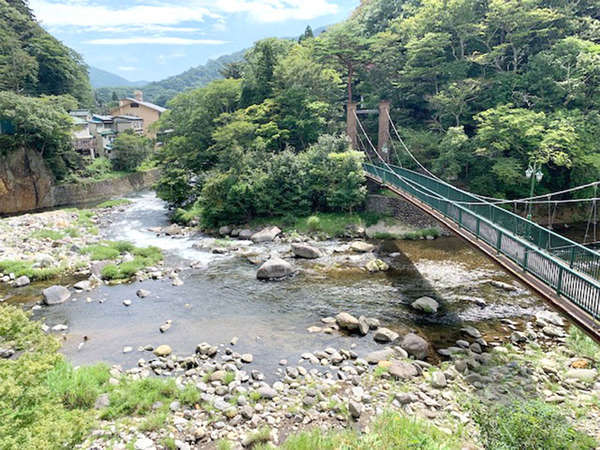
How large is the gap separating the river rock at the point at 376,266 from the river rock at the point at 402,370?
677cm

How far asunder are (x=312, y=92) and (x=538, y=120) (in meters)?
14.5

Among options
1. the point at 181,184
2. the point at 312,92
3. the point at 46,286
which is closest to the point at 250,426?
the point at 46,286

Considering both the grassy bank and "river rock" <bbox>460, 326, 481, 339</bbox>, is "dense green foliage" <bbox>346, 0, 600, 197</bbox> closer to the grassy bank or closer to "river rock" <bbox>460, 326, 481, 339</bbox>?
"river rock" <bbox>460, 326, 481, 339</bbox>

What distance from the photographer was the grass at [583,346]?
9.19 metres

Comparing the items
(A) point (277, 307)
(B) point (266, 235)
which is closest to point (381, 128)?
(B) point (266, 235)

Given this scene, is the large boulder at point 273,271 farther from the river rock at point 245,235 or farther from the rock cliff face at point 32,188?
the rock cliff face at point 32,188

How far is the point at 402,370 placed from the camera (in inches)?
350

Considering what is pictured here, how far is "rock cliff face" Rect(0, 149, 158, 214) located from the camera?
2733cm

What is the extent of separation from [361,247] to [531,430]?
40.4 feet

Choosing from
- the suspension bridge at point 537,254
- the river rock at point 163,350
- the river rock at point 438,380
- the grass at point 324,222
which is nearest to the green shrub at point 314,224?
the grass at point 324,222

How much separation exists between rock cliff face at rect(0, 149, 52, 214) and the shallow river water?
18.0 metres

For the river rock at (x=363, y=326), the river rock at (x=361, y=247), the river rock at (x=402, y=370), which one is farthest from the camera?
the river rock at (x=361, y=247)

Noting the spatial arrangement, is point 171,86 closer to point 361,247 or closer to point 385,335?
point 361,247

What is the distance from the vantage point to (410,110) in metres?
28.3
